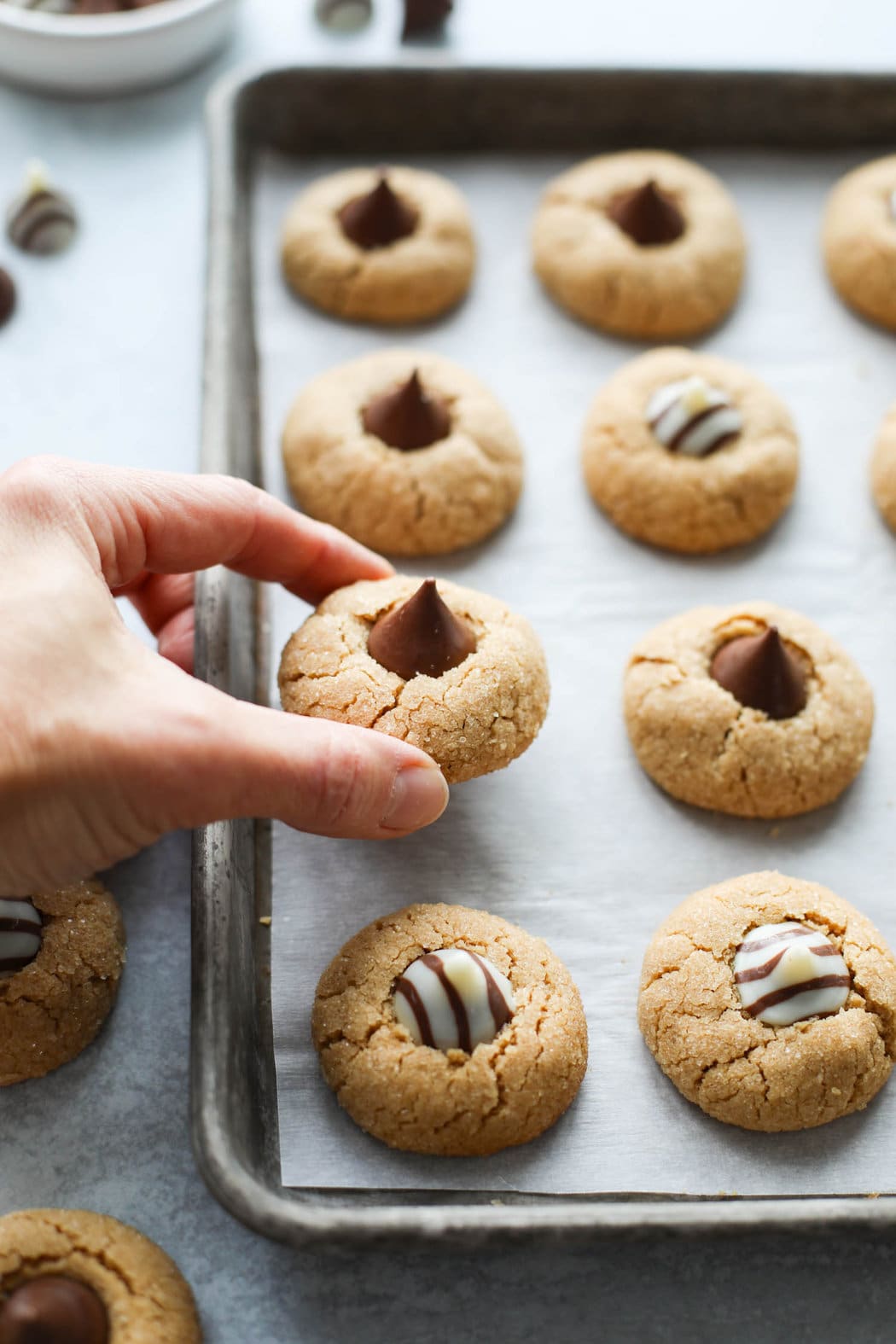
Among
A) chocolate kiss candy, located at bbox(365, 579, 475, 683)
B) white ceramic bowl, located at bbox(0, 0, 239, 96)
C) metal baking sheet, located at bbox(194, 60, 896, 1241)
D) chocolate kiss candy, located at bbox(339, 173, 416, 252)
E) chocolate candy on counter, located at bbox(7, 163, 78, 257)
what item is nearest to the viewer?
metal baking sheet, located at bbox(194, 60, 896, 1241)

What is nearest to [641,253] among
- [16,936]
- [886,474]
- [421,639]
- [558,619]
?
[886,474]

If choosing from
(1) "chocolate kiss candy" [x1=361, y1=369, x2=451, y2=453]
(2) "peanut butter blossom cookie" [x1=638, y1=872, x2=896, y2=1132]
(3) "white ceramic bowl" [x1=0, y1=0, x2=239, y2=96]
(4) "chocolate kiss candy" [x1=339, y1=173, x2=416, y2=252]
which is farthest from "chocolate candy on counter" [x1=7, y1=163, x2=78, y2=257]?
(2) "peanut butter blossom cookie" [x1=638, y1=872, x2=896, y2=1132]

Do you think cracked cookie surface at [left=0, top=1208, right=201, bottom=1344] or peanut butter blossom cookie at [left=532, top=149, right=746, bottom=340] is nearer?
cracked cookie surface at [left=0, top=1208, right=201, bottom=1344]

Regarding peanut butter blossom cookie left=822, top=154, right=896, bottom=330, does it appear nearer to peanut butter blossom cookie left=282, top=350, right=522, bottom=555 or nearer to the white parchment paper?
the white parchment paper

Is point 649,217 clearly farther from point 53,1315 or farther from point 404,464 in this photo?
point 53,1315

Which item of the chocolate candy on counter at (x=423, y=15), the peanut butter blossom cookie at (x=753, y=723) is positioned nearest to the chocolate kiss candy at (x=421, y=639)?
the peanut butter blossom cookie at (x=753, y=723)
